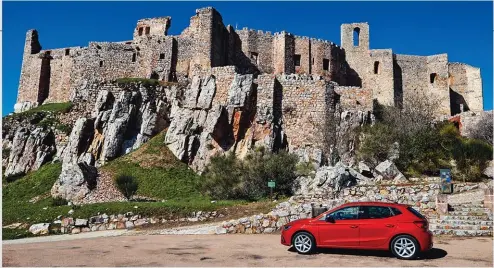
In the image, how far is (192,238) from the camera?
47.2 feet

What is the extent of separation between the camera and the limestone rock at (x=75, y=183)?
1016 inches

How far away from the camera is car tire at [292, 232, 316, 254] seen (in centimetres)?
1111

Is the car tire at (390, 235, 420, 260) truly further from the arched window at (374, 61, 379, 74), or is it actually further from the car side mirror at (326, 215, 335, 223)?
the arched window at (374, 61, 379, 74)

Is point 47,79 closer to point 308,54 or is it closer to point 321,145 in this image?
point 308,54

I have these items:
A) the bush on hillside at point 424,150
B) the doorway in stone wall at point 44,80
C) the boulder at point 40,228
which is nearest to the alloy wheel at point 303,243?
the boulder at point 40,228

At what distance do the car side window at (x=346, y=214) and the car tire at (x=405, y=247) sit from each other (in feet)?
3.85

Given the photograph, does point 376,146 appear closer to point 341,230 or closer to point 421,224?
point 421,224

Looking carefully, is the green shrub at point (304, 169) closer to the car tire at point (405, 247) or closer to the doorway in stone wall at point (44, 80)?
the car tire at point (405, 247)

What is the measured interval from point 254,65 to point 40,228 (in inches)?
1138

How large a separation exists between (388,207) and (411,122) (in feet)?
78.0

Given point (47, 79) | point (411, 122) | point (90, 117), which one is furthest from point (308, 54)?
point (47, 79)

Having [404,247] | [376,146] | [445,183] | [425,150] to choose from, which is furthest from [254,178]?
[404,247]

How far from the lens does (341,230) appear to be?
10.9m

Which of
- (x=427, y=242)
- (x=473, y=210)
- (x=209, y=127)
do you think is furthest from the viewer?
(x=209, y=127)
